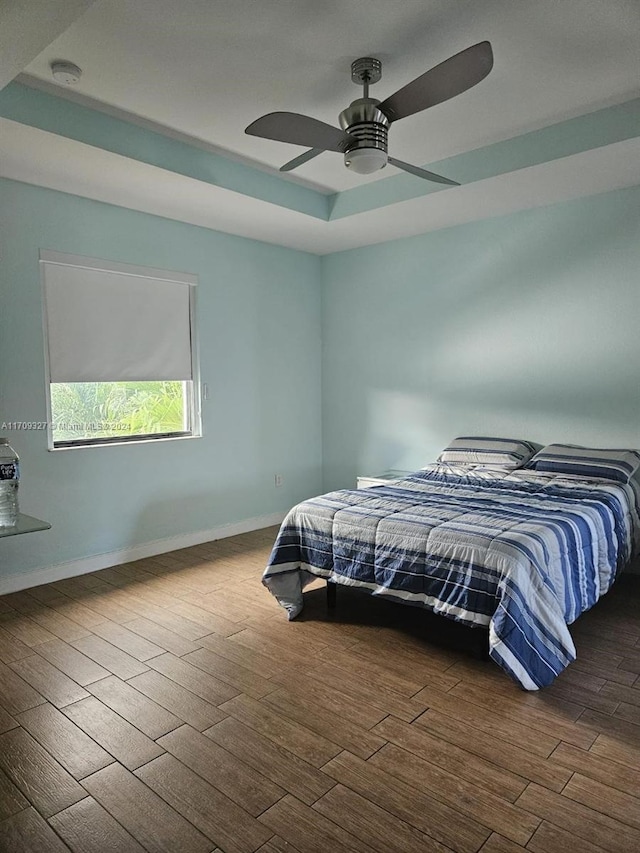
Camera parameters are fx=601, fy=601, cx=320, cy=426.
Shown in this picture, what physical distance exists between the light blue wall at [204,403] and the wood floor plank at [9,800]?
1.95m

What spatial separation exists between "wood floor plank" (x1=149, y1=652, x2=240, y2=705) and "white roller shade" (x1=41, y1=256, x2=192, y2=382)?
2017 mm

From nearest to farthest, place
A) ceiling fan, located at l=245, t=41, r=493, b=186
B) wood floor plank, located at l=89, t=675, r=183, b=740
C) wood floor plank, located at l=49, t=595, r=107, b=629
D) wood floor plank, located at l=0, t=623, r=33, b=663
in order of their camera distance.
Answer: wood floor plank, located at l=89, t=675, r=183, b=740
ceiling fan, located at l=245, t=41, r=493, b=186
wood floor plank, located at l=0, t=623, r=33, b=663
wood floor plank, located at l=49, t=595, r=107, b=629

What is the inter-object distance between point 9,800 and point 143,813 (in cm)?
44

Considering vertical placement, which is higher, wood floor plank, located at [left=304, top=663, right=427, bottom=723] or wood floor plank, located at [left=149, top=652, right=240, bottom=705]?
wood floor plank, located at [left=149, top=652, right=240, bottom=705]

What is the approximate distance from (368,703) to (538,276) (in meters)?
3.22

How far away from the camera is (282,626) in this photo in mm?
3160

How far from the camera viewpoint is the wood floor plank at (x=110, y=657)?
270cm

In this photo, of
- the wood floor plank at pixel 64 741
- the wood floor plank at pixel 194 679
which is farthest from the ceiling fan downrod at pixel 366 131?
the wood floor plank at pixel 64 741

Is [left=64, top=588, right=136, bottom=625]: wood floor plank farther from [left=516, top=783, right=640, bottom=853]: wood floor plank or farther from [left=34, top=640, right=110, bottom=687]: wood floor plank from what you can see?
[left=516, top=783, right=640, bottom=853]: wood floor plank

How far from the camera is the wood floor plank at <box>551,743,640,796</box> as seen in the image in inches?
75.5

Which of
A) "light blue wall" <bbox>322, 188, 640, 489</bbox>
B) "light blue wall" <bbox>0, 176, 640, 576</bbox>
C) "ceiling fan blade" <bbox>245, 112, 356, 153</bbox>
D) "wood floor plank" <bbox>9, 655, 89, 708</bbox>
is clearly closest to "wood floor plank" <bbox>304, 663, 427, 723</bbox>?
"wood floor plank" <bbox>9, 655, 89, 708</bbox>

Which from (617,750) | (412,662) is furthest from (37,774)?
(617,750)

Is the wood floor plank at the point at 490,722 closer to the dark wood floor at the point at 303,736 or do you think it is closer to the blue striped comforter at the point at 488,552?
the dark wood floor at the point at 303,736

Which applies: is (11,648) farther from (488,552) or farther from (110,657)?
(488,552)
